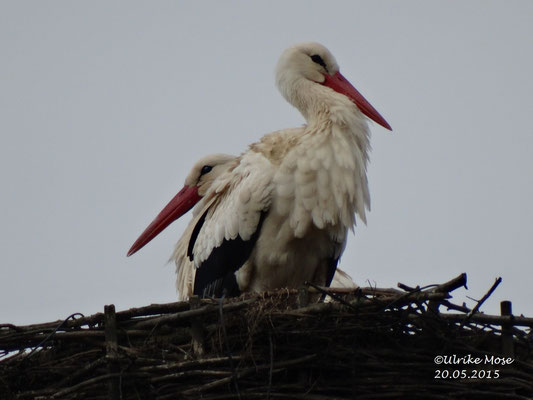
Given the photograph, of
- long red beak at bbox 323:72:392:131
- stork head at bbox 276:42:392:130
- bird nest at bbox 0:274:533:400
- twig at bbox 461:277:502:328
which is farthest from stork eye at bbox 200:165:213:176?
twig at bbox 461:277:502:328

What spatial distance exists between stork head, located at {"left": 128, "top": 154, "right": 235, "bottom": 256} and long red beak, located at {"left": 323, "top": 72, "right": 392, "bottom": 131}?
3.30ft

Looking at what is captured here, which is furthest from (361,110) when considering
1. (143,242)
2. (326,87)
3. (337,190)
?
(143,242)

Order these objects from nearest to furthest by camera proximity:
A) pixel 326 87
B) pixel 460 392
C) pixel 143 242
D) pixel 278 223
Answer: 1. pixel 460 392
2. pixel 278 223
3. pixel 326 87
4. pixel 143 242

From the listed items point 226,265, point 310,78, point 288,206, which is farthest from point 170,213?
point 288,206

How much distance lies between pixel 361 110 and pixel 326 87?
220 mm

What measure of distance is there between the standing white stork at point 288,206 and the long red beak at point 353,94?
188 mm

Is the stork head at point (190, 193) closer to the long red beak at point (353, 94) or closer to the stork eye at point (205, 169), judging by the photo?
the stork eye at point (205, 169)

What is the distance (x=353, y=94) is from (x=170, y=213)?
1.51 metres

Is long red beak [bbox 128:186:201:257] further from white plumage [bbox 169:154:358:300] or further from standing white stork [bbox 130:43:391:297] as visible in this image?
standing white stork [bbox 130:43:391:297]

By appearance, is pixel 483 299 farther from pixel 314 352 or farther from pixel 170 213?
pixel 170 213

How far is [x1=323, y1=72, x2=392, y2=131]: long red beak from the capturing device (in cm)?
645

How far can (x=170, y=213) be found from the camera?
746 centimetres

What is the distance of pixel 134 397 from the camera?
490cm

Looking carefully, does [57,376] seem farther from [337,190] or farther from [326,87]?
[326,87]
